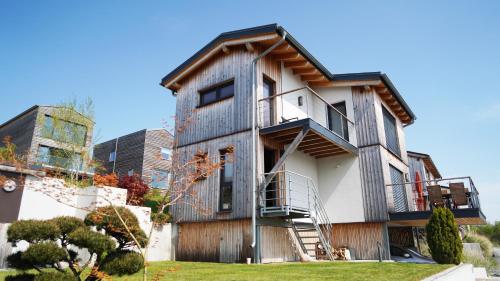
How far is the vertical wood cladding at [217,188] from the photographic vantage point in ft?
35.5

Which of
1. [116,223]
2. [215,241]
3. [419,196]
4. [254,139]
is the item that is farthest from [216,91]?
[419,196]

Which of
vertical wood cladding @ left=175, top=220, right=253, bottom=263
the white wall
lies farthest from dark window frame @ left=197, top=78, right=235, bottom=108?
the white wall

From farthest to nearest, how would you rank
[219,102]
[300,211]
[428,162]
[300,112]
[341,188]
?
[428,162]
[300,112]
[341,188]
[219,102]
[300,211]

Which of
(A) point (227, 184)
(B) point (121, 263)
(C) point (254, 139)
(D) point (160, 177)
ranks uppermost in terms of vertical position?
(C) point (254, 139)

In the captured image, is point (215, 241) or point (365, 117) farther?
point (365, 117)

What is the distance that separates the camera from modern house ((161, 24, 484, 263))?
10.8 metres

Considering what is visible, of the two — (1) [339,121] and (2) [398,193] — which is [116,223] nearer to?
(1) [339,121]

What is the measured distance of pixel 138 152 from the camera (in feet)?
88.7

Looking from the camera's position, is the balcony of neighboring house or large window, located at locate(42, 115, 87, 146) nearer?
the balcony of neighboring house

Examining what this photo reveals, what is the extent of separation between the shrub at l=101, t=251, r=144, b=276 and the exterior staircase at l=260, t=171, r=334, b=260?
575 centimetres

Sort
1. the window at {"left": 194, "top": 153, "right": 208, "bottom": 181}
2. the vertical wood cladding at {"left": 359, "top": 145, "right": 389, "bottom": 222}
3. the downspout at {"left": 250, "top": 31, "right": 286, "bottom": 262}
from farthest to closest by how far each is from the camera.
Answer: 1. the vertical wood cladding at {"left": 359, "top": 145, "right": 389, "bottom": 222}
2. the downspout at {"left": 250, "top": 31, "right": 286, "bottom": 262}
3. the window at {"left": 194, "top": 153, "right": 208, "bottom": 181}

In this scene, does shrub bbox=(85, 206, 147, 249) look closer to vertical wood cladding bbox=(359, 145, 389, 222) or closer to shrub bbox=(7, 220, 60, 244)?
shrub bbox=(7, 220, 60, 244)

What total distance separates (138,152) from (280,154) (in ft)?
Result: 59.2

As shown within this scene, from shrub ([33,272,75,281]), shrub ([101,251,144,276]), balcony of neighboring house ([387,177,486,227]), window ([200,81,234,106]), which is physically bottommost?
shrub ([33,272,75,281])
